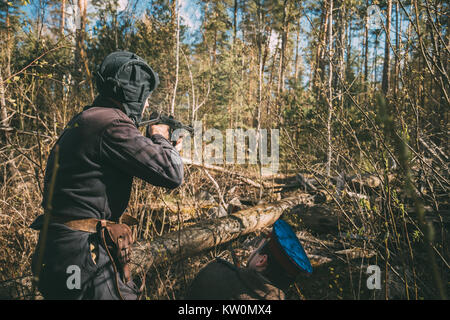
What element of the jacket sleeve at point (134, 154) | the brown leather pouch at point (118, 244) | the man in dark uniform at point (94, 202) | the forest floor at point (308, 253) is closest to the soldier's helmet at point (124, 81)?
the man in dark uniform at point (94, 202)

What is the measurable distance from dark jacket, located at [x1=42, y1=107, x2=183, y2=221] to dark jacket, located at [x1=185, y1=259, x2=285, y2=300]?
3.00 ft

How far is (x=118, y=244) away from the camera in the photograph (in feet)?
5.60

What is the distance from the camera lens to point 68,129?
1766 mm

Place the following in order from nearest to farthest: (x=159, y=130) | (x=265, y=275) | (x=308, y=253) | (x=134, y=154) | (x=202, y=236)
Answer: (x=134, y=154)
(x=265, y=275)
(x=159, y=130)
(x=202, y=236)
(x=308, y=253)

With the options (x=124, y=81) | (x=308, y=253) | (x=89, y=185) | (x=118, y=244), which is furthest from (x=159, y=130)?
(x=308, y=253)

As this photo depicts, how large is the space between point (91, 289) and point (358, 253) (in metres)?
3.42

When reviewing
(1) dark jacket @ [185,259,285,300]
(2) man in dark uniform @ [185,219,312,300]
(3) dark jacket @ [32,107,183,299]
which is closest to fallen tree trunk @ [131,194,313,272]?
(1) dark jacket @ [185,259,285,300]

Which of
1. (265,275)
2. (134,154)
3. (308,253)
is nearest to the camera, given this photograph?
(134,154)

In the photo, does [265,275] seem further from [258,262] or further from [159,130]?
[159,130]

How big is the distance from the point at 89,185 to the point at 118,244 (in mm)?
444

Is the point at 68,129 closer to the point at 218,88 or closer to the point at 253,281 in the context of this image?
the point at 253,281

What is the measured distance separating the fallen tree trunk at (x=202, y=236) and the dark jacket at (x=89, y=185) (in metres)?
1.02

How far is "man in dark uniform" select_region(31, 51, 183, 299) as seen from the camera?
1624 millimetres

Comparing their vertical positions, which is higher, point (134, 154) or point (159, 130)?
point (159, 130)
